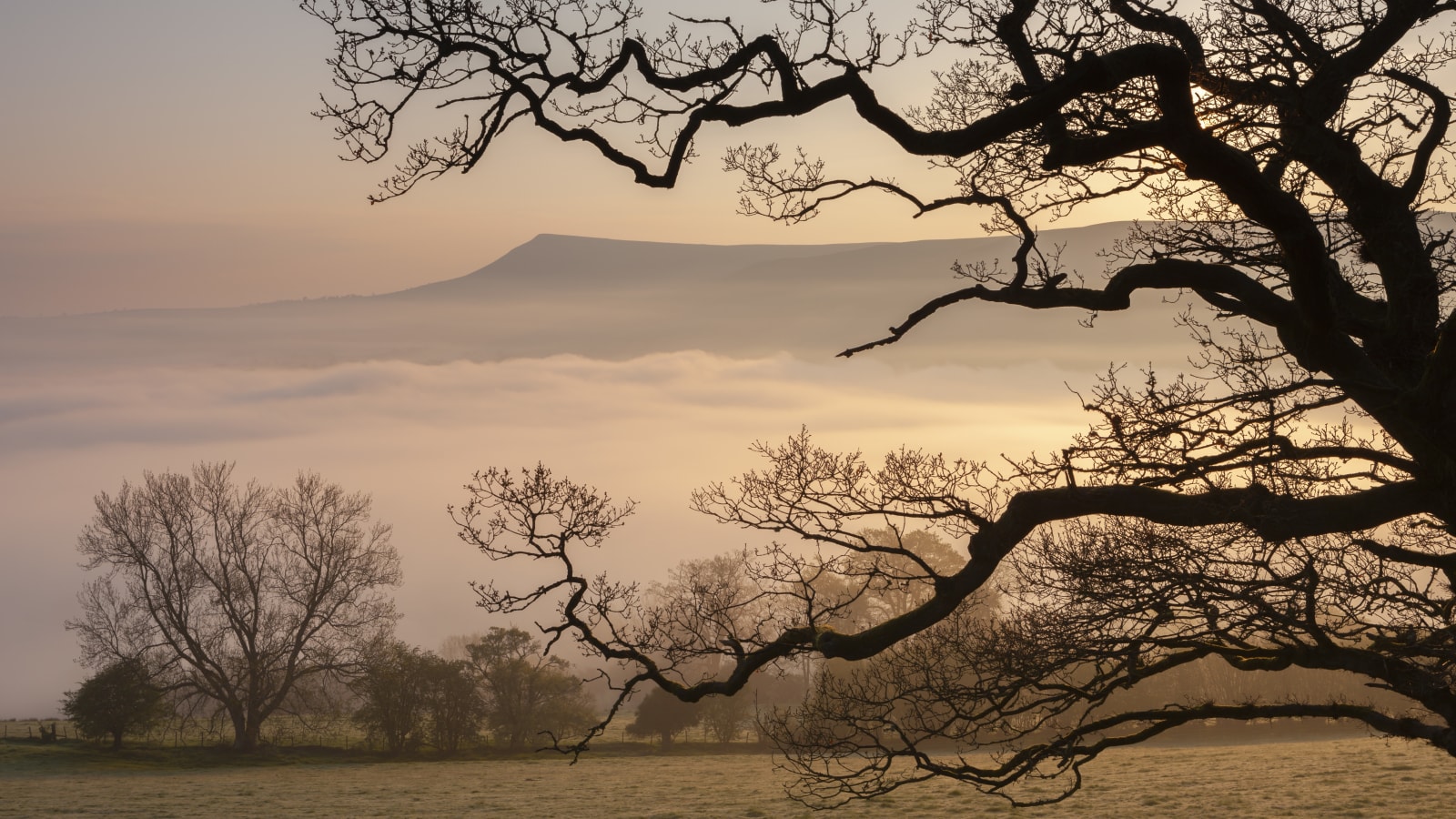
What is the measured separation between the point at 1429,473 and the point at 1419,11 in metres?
3.98

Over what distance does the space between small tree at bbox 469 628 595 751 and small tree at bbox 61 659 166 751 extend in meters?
15.6

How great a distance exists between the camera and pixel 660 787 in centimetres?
4000

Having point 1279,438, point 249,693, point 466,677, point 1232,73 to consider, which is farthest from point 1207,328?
point 249,693

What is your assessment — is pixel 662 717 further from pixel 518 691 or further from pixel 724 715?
pixel 518 691

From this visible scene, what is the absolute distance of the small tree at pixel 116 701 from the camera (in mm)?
54969

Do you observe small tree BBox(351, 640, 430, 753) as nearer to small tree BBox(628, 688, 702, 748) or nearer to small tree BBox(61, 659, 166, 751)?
small tree BBox(61, 659, 166, 751)

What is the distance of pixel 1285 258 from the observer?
799 centimetres

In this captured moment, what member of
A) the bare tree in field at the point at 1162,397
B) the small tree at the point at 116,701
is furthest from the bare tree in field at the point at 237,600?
the bare tree in field at the point at 1162,397

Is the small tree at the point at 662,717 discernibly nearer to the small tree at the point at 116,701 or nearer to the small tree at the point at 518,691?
the small tree at the point at 518,691

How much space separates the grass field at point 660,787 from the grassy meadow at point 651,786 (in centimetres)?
8

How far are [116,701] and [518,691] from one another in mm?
19036

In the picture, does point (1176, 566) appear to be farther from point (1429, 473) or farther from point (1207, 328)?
point (1207, 328)

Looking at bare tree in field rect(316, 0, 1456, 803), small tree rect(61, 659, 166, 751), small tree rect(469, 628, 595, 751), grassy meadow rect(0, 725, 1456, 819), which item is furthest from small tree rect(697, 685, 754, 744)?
bare tree in field rect(316, 0, 1456, 803)

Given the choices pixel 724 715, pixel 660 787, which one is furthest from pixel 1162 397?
pixel 724 715
